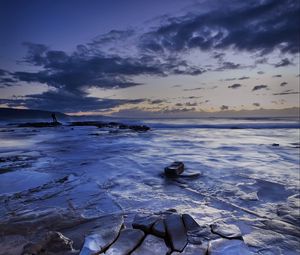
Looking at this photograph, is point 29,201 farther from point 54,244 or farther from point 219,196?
point 219,196

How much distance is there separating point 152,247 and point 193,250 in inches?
20.2

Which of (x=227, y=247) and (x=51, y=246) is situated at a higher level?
(x=227, y=247)

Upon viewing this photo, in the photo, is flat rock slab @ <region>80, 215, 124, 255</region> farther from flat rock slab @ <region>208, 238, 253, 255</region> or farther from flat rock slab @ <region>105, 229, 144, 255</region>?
flat rock slab @ <region>208, 238, 253, 255</region>

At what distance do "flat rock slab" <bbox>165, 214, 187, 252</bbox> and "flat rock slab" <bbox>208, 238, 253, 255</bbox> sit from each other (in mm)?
355

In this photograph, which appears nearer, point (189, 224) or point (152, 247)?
point (152, 247)

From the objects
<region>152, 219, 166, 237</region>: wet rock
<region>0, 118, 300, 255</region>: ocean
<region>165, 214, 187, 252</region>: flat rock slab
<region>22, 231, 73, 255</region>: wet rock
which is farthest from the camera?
<region>0, 118, 300, 255</region>: ocean

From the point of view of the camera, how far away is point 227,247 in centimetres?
319

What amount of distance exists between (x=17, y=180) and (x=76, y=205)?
3295 millimetres

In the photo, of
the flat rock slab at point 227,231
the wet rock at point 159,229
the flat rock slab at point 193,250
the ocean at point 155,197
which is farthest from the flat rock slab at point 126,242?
the ocean at point 155,197

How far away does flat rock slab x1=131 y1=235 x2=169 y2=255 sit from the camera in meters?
3.06

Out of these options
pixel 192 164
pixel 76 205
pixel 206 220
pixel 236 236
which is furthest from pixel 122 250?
pixel 192 164

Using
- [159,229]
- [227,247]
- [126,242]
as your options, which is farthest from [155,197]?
[227,247]

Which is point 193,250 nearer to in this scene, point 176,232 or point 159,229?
point 176,232

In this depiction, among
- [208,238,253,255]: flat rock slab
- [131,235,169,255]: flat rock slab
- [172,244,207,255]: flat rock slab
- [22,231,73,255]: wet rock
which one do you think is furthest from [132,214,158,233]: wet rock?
[22,231,73,255]: wet rock
